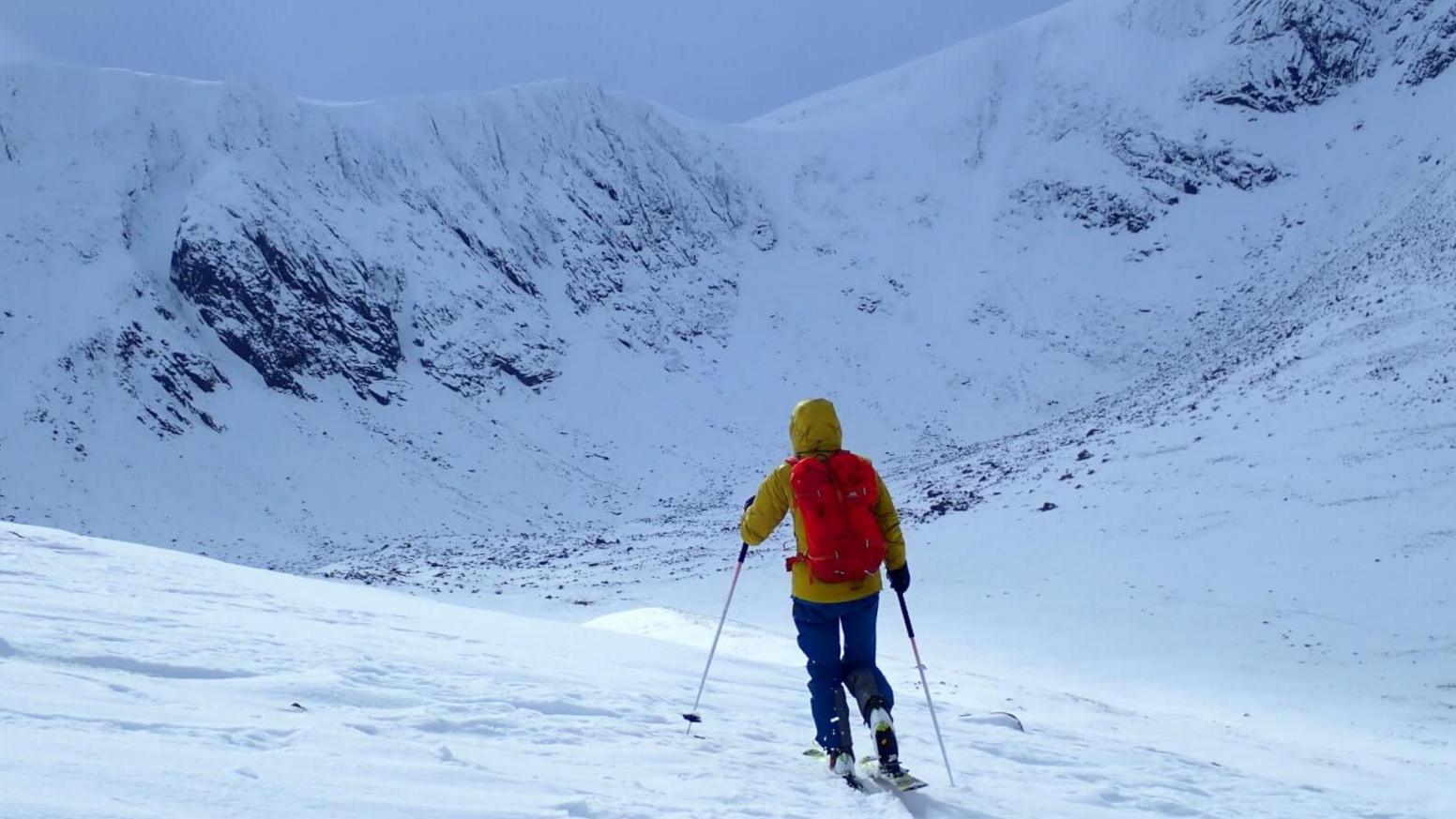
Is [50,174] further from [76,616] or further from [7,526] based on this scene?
[76,616]

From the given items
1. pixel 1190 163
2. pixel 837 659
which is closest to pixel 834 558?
pixel 837 659

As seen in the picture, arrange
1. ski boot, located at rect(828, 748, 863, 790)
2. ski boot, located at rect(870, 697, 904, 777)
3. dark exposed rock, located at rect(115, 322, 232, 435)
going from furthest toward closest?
dark exposed rock, located at rect(115, 322, 232, 435), ski boot, located at rect(828, 748, 863, 790), ski boot, located at rect(870, 697, 904, 777)

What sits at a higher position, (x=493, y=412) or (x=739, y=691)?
(x=493, y=412)

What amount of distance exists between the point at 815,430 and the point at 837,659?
1.41m

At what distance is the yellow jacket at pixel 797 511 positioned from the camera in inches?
225

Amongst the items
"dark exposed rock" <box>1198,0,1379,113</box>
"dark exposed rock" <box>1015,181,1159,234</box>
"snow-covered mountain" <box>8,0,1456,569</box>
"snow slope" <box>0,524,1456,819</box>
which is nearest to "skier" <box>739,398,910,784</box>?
"snow slope" <box>0,524,1456,819</box>

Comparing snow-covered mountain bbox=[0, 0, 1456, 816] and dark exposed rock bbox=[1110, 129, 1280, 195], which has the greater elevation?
dark exposed rock bbox=[1110, 129, 1280, 195]

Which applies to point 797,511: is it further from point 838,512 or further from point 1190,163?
point 1190,163

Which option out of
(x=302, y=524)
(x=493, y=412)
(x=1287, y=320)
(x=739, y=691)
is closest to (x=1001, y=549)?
A: (x=739, y=691)

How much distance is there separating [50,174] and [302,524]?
29.5m

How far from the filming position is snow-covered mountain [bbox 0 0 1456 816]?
18656 mm

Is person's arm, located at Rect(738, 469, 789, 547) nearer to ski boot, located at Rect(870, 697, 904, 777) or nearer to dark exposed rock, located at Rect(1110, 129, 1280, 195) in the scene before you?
ski boot, located at Rect(870, 697, 904, 777)

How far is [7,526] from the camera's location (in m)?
10.9

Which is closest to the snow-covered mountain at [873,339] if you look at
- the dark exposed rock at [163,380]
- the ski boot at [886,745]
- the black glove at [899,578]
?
the dark exposed rock at [163,380]
